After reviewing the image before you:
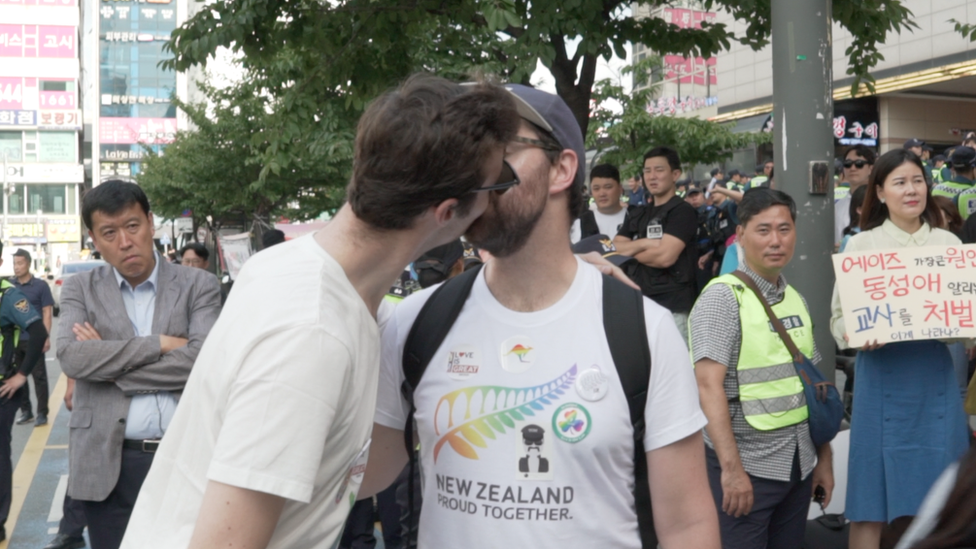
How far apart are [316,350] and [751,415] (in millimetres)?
2938

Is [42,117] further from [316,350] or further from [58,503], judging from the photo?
[316,350]

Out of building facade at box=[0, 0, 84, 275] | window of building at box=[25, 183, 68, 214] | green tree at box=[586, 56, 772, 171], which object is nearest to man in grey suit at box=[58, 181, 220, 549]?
green tree at box=[586, 56, 772, 171]

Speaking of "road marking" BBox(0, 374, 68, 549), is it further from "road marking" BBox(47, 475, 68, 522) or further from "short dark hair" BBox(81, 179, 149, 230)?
"short dark hair" BBox(81, 179, 149, 230)

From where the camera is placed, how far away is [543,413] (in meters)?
1.90

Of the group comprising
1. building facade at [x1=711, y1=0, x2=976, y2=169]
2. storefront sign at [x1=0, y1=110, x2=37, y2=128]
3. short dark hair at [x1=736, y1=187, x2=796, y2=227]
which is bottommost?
short dark hair at [x1=736, y1=187, x2=796, y2=227]

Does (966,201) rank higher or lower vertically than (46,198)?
lower

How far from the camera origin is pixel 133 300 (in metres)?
4.54

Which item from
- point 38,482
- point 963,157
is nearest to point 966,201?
point 963,157

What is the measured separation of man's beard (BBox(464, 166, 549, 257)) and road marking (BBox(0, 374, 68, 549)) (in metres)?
5.61

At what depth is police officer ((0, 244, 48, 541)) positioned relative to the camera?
6863mm

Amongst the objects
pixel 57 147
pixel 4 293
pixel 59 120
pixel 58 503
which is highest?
pixel 59 120

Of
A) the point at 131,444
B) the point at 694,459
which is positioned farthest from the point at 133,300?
the point at 694,459

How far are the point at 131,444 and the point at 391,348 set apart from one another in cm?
260

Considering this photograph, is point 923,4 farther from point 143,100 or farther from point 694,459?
point 143,100
